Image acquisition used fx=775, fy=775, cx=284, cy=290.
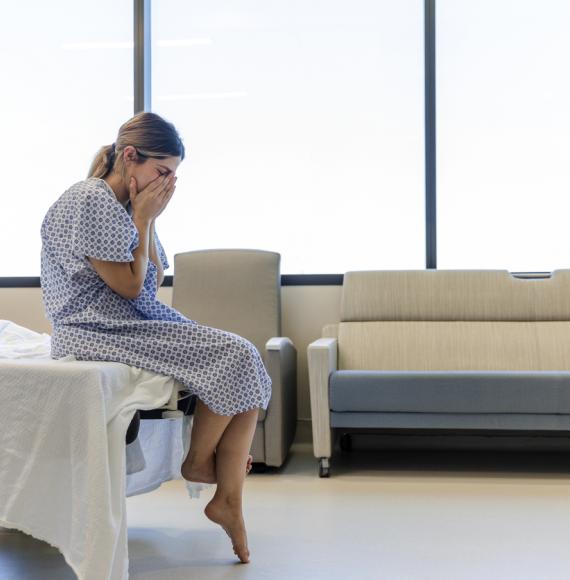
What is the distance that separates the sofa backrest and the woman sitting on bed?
6.37 feet

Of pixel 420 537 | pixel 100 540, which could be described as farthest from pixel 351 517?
pixel 100 540

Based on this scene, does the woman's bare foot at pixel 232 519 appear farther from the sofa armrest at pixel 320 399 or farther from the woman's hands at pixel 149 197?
the sofa armrest at pixel 320 399

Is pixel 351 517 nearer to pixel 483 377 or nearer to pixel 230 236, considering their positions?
pixel 483 377

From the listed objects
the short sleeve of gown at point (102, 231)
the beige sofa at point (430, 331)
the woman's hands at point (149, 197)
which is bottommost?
the beige sofa at point (430, 331)

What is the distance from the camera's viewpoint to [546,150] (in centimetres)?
424

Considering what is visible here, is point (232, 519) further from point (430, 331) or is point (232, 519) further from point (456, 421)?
point (430, 331)

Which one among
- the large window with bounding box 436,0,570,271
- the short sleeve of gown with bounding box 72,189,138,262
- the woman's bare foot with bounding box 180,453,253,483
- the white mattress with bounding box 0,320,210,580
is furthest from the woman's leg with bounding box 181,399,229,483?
the large window with bounding box 436,0,570,271

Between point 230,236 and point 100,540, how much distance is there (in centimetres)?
299

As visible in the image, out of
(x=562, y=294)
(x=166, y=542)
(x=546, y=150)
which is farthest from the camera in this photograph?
(x=546, y=150)

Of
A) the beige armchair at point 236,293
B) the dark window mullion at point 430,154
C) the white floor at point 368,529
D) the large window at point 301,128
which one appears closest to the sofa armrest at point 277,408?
the white floor at point 368,529

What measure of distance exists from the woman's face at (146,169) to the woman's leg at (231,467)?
0.67m

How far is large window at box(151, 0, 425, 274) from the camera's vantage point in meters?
4.37

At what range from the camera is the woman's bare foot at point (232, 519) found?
80.5 inches

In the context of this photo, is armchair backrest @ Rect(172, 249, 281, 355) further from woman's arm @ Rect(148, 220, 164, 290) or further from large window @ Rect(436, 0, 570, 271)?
woman's arm @ Rect(148, 220, 164, 290)
